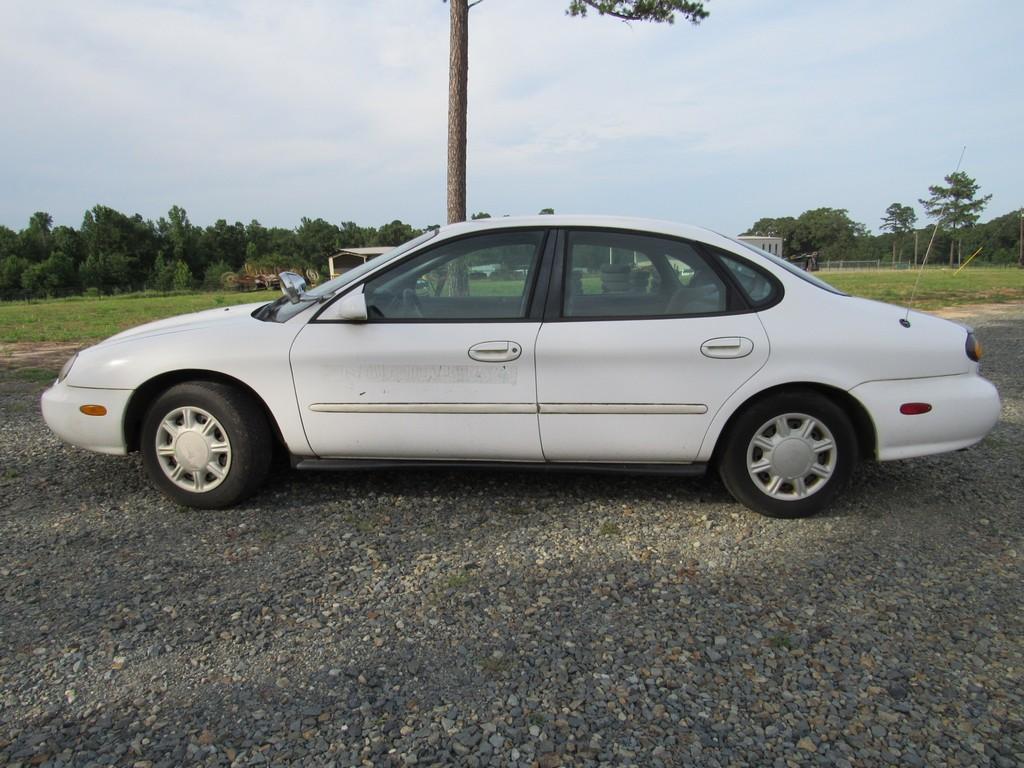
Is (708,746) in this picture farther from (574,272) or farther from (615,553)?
(574,272)

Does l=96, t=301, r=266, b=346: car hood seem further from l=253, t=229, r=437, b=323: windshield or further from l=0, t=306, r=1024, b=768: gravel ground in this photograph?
l=0, t=306, r=1024, b=768: gravel ground

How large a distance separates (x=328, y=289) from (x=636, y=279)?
1639 millimetres

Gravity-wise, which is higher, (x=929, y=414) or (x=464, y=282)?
(x=464, y=282)

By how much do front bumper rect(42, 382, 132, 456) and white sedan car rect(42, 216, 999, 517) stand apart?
0.01 meters

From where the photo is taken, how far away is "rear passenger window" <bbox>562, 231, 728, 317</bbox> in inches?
133

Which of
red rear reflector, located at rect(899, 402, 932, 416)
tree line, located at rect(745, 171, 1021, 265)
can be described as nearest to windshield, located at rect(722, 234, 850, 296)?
red rear reflector, located at rect(899, 402, 932, 416)

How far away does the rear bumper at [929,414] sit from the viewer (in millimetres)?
3256

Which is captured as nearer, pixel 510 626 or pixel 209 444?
pixel 510 626

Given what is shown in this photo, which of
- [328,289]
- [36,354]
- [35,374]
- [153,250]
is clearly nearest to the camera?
[328,289]

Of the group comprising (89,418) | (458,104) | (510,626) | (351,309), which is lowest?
(510,626)

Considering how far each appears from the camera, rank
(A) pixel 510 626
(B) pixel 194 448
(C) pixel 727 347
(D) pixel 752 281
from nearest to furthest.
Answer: (A) pixel 510 626 < (C) pixel 727 347 < (D) pixel 752 281 < (B) pixel 194 448

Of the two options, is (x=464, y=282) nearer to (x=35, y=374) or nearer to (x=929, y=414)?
(x=929, y=414)

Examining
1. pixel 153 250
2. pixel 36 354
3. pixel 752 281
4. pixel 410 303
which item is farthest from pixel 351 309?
pixel 153 250

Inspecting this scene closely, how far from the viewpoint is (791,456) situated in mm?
3332
